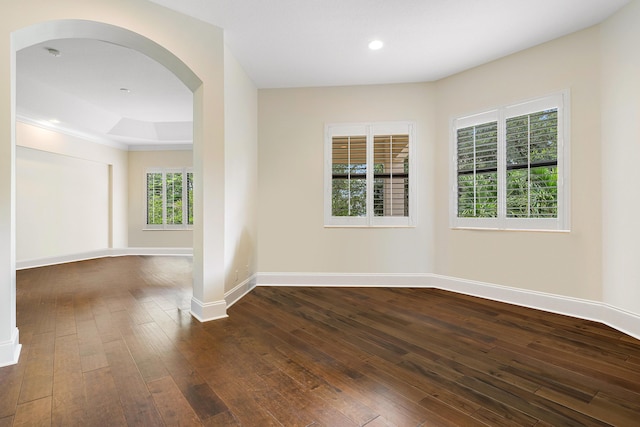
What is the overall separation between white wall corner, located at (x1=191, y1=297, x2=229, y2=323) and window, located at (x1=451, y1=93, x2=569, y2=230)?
3202mm

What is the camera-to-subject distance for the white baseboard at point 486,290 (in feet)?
9.50

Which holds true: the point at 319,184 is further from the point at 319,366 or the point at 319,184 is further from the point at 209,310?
the point at 319,366

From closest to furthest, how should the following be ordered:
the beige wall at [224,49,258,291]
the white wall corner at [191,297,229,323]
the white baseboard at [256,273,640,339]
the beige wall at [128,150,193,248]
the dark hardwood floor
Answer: the dark hardwood floor < the white baseboard at [256,273,640,339] < the white wall corner at [191,297,229,323] < the beige wall at [224,49,258,291] < the beige wall at [128,150,193,248]

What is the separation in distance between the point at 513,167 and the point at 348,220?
2204 mm

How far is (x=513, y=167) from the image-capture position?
141 inches

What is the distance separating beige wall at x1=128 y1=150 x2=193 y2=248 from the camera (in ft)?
26.8

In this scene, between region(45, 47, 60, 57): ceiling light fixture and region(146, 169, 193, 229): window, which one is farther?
region(146, 169, 193, 229): window

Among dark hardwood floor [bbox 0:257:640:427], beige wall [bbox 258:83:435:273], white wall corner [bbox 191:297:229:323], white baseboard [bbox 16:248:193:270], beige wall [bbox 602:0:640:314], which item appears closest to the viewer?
dark hardwood floor [bbox 0:257:640:427]

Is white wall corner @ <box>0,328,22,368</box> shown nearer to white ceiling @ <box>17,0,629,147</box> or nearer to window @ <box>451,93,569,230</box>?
white ceiling @ <box>17,0,629,147</box>

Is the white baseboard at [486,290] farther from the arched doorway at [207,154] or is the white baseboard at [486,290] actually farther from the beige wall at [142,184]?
the beige wall at [142,184]

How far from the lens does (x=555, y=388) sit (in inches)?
74.4

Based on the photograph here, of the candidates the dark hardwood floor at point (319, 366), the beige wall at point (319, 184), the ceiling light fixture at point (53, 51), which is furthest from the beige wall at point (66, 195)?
the beige wall at point (319, 184)

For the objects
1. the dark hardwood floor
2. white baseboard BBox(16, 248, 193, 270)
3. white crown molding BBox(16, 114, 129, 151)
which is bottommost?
the dark hardwood floor

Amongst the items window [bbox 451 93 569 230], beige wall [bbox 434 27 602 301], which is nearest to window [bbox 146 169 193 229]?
beige wall [bbox 434 27 602 301]
